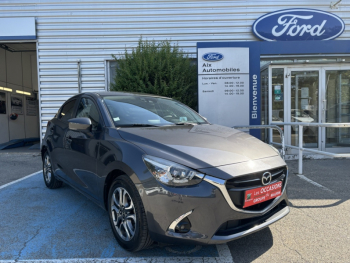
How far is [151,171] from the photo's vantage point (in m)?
2.18

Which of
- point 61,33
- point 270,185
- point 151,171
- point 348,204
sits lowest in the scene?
point 348,204

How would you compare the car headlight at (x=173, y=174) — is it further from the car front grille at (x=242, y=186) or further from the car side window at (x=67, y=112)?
the car side window at (x=67, y=112)

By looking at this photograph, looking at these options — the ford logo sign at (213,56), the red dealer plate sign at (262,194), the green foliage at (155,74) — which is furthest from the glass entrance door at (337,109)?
the red dealer plate sign at (262,194)

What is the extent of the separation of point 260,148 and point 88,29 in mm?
7895

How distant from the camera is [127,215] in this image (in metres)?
2.40

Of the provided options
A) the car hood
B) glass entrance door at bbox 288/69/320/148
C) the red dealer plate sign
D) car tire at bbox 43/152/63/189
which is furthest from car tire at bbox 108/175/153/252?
glass entrance door at bbox 288/69/320/148

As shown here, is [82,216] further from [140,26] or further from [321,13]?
[321,13]

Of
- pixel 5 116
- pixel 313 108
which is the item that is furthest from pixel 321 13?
pixel 5 116

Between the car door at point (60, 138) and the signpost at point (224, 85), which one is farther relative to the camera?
the signpost at point (224, 85)

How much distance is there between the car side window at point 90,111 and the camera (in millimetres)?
3093

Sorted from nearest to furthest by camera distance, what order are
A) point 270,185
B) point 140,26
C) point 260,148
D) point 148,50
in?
point 270,185
point 260,148
point 148,50
point 140,26

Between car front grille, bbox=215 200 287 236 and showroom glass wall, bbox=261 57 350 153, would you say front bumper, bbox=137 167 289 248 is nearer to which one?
car front grille, bbox=215 200 287 236

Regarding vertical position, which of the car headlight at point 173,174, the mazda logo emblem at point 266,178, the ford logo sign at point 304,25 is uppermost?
the ford logo sign at point 304,25

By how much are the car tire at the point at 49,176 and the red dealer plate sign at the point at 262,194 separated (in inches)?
131
